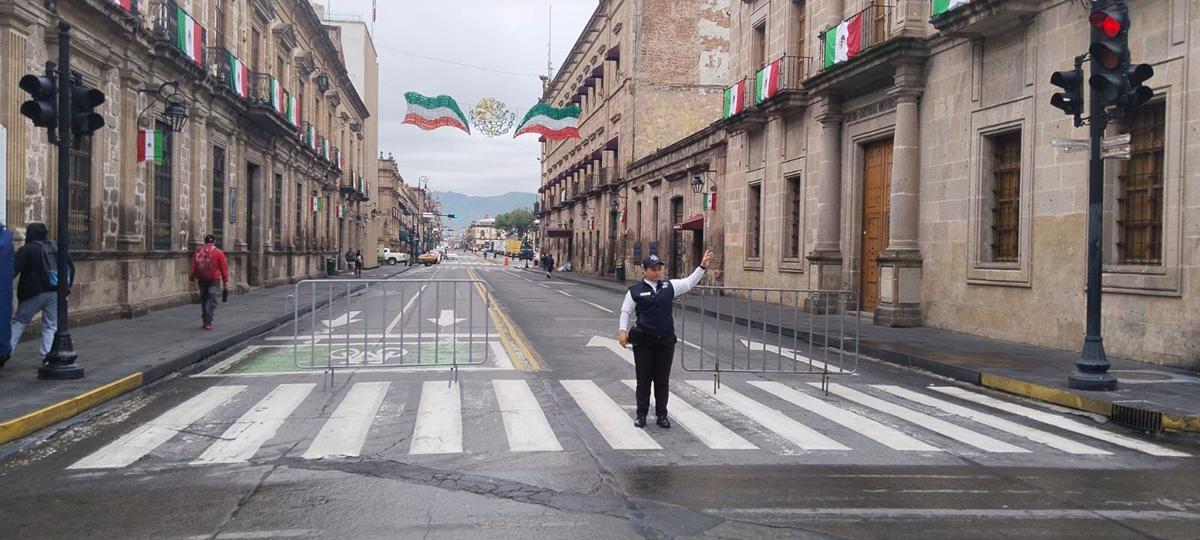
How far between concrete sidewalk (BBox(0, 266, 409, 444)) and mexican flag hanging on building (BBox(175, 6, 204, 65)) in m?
6.12

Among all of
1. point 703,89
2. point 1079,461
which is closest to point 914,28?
point 1079,461

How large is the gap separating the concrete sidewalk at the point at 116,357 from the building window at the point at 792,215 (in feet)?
46.0

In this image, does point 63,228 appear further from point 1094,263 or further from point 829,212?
point 829,212

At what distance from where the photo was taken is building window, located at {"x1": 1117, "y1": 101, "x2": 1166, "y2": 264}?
1224 centimetres

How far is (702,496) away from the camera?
5.55m

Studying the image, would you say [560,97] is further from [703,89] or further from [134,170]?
[134,170]

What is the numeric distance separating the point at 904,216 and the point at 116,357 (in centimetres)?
1480

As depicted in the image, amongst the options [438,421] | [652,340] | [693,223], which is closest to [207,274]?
[438,421]

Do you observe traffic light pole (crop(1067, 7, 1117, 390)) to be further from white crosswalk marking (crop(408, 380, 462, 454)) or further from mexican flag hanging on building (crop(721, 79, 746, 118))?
mexican flag hanging on building (crop(721, 79, 746, 118))

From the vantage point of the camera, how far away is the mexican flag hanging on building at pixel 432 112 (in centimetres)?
3034

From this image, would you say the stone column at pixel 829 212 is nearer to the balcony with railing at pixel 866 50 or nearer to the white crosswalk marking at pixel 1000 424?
the balcony with railing at pixel 866 50

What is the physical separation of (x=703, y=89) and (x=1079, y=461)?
41483 mm

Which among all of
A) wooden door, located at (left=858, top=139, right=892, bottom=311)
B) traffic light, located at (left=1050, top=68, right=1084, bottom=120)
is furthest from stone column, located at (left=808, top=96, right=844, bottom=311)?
traffic light, located at (left=1050, top=68, right=1084, bottom=120)

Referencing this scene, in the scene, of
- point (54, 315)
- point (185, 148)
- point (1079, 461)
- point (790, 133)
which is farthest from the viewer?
point (790, 133)
